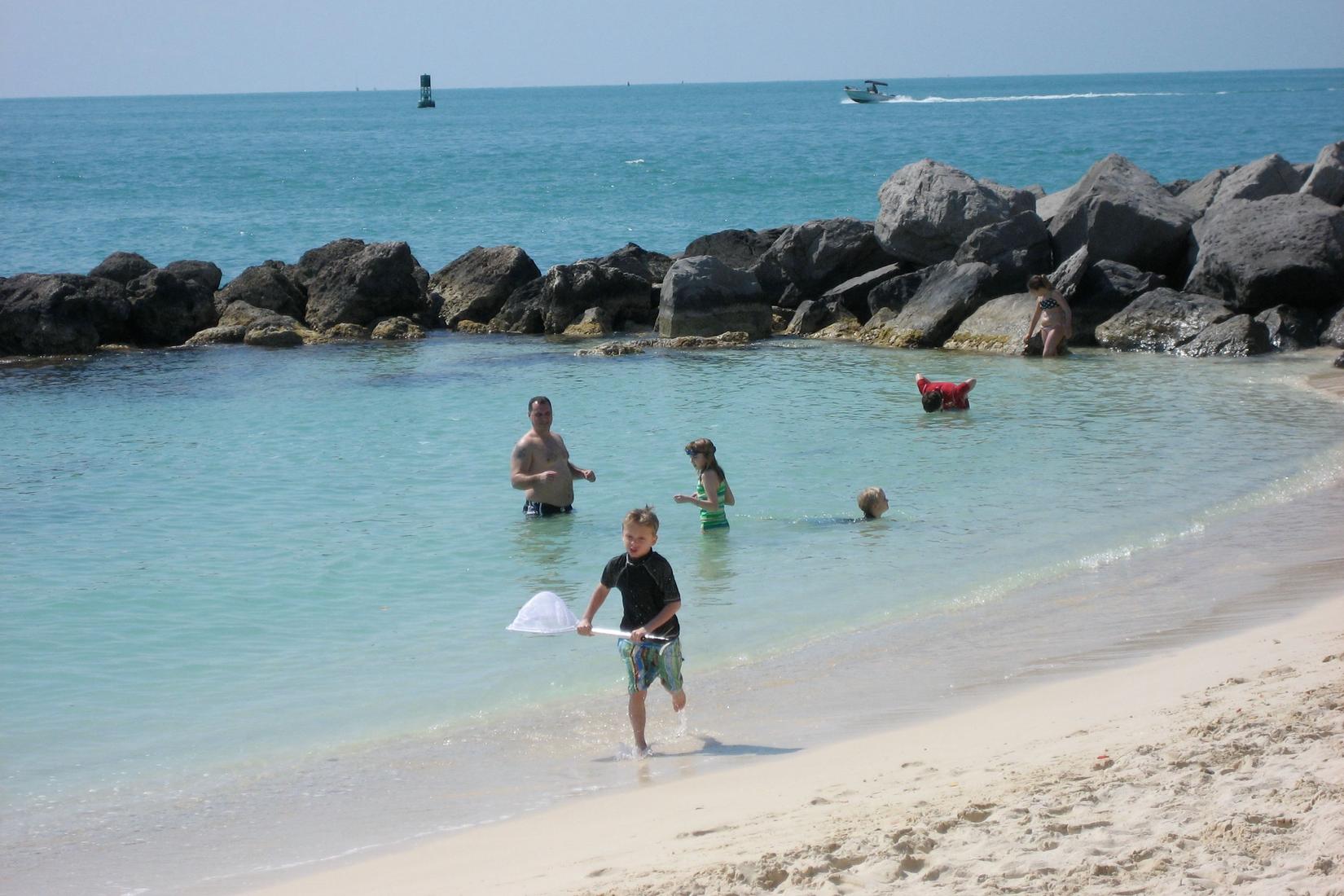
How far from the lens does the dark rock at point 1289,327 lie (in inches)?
756

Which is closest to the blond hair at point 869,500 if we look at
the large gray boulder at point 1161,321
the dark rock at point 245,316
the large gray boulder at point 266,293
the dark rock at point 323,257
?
the large gray boulder at point 1161,321

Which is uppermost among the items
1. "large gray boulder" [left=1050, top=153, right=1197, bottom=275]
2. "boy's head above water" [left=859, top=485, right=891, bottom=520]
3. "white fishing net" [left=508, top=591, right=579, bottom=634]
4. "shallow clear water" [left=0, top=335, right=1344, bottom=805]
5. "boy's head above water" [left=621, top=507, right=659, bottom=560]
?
"large gray boulder" [left=1050, top=153, right=1197, bottom=275]

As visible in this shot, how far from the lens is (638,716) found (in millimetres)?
6539

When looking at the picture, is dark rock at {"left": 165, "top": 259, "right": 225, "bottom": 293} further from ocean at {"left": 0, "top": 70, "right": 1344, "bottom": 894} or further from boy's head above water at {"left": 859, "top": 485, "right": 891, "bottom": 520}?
boy's head above water at {"left": 859, "top": 485, "right": 891, "bottom": 520}

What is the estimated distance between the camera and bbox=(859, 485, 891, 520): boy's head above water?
11289mm

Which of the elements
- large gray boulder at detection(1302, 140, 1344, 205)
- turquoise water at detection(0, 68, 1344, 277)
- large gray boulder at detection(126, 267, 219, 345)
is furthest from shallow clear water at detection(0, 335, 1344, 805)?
turquoise water at detection(0, 68, 1344, 277)

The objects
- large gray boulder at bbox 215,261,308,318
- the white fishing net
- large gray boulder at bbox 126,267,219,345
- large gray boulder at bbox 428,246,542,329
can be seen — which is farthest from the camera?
large gray boulder at bbox 428,246,542,329

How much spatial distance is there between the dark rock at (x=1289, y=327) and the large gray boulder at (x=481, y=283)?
507 inches

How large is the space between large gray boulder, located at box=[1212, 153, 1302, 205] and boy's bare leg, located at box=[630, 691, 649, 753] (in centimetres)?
1887

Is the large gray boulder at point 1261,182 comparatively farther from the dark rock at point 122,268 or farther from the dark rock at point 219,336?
the dark rock at point 122,268

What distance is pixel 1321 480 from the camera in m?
12.1

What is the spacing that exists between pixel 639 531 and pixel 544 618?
2.36 ft

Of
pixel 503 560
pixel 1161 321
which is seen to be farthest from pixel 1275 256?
pixel 503 560

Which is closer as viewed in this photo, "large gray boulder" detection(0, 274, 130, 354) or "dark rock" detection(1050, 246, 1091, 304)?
"dark rock" detection(1050, 246, 1091, 304)
